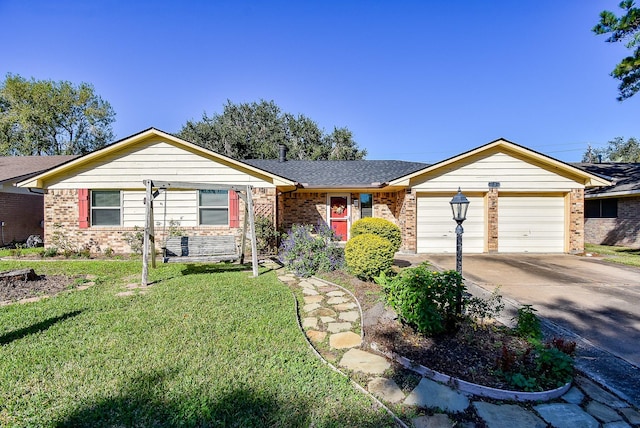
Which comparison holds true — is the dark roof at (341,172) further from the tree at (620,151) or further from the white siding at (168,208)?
the tree at (620,151)

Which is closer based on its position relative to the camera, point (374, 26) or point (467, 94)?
point (374, 26)

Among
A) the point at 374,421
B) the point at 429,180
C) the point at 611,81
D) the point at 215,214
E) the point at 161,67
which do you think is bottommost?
the point at 374,421

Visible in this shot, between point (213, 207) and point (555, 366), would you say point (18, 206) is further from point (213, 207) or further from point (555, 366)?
point (555, 366)

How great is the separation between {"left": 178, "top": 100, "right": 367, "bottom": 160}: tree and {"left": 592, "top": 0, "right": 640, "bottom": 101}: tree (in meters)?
19.2

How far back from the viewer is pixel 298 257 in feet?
23.1

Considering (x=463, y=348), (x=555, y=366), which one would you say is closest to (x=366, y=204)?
(x=463, y=348)

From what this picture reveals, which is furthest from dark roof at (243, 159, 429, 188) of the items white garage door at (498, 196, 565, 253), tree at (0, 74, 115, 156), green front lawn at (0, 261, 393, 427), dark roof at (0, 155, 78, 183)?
tree at (0, 74, 115, 156)

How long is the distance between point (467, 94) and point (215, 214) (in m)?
14.1

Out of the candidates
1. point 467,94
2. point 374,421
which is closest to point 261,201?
point 374,421

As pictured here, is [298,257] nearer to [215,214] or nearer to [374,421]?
[215,214]

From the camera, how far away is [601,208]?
42.2ft

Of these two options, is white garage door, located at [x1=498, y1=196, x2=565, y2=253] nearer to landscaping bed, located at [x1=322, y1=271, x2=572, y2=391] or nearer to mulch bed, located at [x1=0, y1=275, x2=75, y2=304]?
landscaping bed, located at [x1=322, y1=271, x2=572, y2=391]

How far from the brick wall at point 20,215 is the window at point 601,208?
82.0ft

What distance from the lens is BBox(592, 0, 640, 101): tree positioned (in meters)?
9.57
